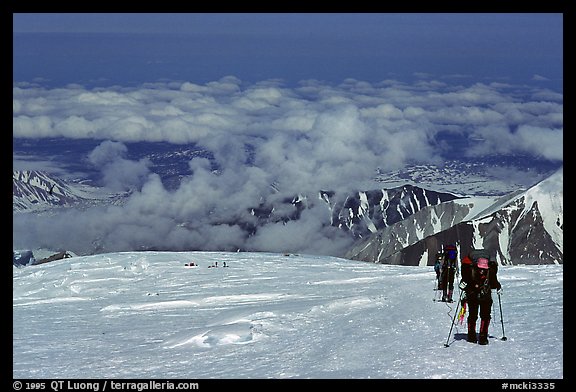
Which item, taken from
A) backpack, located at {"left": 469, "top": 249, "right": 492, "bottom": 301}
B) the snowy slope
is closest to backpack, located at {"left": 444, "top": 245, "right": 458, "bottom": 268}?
the snowy slope

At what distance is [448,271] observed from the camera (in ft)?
69.4

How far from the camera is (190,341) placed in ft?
61.8

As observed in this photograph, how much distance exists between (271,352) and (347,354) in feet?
6.59

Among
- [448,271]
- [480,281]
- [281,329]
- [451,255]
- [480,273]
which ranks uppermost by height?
[451,255]

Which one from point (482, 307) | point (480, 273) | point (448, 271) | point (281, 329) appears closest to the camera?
point (480, 273)

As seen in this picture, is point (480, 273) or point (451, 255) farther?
point (451, 255)

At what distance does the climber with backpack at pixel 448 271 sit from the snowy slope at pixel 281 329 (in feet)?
1.56

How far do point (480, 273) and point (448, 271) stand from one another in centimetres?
619

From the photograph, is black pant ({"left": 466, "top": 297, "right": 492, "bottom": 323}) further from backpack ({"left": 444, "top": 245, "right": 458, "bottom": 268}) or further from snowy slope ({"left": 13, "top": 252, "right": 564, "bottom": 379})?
backpack ({"left": 444, "top": 245, "right": 458, "bottom": 268})

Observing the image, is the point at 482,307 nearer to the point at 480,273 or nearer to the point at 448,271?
the point at 480,273

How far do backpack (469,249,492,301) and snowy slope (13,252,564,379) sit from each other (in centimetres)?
135

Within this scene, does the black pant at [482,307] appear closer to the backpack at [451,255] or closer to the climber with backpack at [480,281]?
the climber with backpack at [480,281]

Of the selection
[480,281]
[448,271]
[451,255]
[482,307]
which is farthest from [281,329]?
[480,281]
